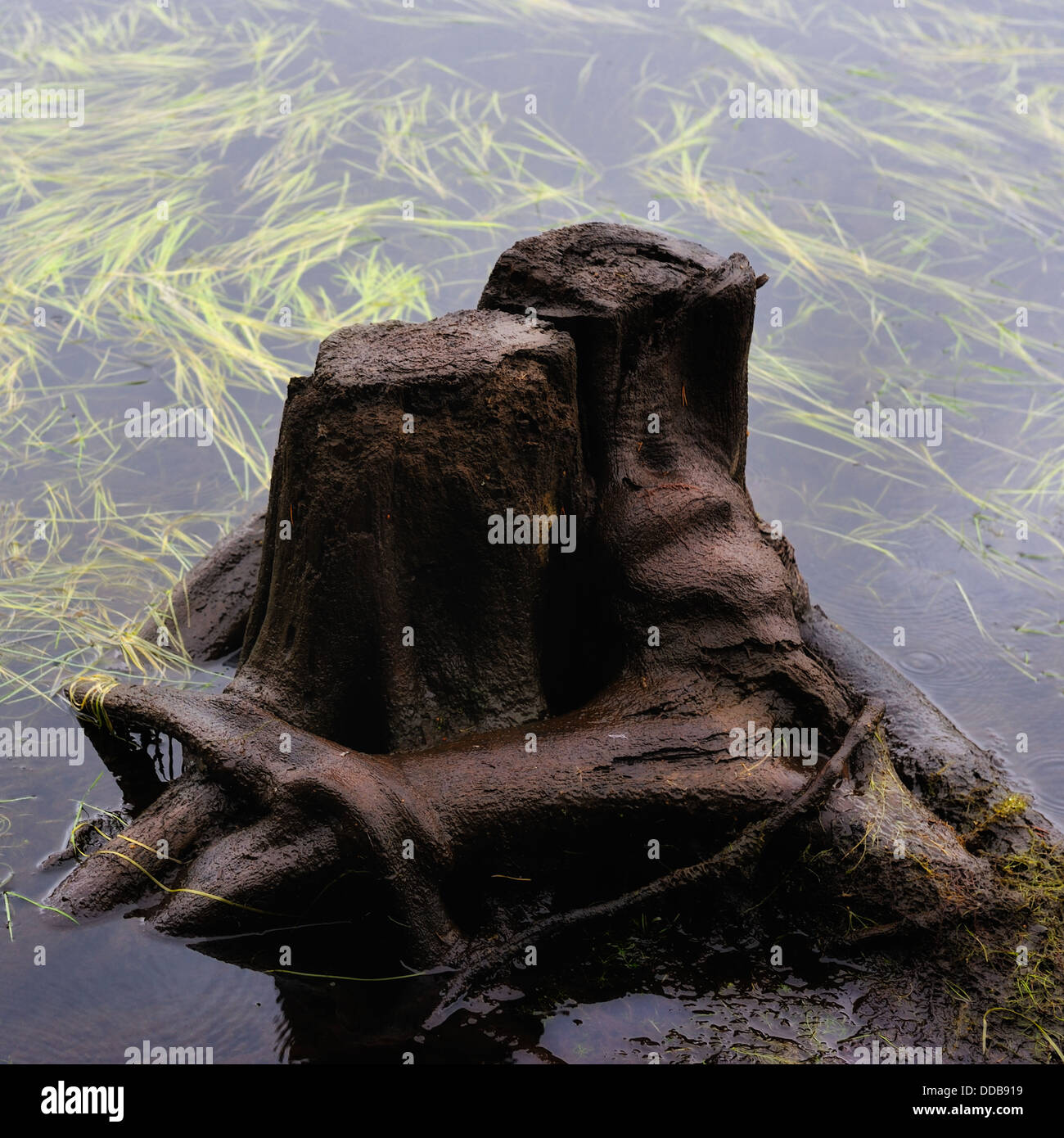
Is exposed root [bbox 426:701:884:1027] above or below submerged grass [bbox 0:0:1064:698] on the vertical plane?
below

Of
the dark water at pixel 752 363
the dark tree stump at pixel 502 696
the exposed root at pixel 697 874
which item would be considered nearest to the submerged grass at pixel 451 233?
the dark water at pixel 752 363

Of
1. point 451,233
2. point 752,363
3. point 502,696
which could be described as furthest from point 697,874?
point 451,233

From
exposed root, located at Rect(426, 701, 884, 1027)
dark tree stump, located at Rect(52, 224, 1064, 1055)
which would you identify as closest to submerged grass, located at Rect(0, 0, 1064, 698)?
dark tree stump, located at Rect(52, 224, 1064, 1055)

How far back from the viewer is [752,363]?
7.71 metres

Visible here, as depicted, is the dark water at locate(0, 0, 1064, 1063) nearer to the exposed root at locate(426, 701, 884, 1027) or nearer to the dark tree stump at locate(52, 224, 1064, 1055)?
the exposed root at locate(426, 701, 884, 1027)

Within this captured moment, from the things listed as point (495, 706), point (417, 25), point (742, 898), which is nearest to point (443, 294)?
point (417, 25)

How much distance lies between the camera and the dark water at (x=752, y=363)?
386cm

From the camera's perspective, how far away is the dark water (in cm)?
386

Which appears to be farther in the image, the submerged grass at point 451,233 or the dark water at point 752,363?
the submerged grass at point 451,233

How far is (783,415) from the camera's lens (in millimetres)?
7246

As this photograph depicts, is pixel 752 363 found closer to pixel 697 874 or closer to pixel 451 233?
pixel 451 233

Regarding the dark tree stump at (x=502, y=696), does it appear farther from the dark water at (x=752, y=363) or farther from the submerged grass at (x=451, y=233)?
the submerged grass at (x=451, y=233)

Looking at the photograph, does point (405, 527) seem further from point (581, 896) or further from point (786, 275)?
point (786, 275)

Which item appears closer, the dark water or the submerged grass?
the dark water
